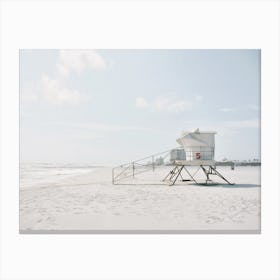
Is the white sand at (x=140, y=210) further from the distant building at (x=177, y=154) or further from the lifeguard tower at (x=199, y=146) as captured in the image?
the distant building at (x=177, y=154)

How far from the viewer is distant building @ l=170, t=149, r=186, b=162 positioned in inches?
611

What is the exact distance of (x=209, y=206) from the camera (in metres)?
11.0

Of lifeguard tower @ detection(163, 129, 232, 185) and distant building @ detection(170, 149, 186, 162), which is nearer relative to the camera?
lifeguard tower @ detection(163, 129, 232, 185)

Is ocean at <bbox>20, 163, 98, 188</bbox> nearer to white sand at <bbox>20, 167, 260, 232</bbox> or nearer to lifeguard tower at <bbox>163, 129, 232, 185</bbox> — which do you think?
white sand at <bbox>20, 167, 260, 232</bbox>

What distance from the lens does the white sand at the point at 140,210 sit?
9539 mm

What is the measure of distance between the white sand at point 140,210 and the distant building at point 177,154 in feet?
8.53

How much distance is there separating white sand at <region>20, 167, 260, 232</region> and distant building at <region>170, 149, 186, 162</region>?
8.53ft

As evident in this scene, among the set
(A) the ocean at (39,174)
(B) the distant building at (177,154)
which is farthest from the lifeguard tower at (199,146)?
(A) the ocean at (39,174)

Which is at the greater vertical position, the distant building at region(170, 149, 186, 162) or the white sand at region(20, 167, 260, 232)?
the distant building at region(170, 149, 186, 162)

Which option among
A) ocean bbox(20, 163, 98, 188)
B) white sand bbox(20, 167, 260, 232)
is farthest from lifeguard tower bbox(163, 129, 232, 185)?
ocean bbox(20, 163, 98, 188)

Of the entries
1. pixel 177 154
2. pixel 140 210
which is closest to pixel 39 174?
pixel 177 154

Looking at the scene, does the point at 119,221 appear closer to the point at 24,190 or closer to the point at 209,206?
the point at 209,206

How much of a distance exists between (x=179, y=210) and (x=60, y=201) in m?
4.64
